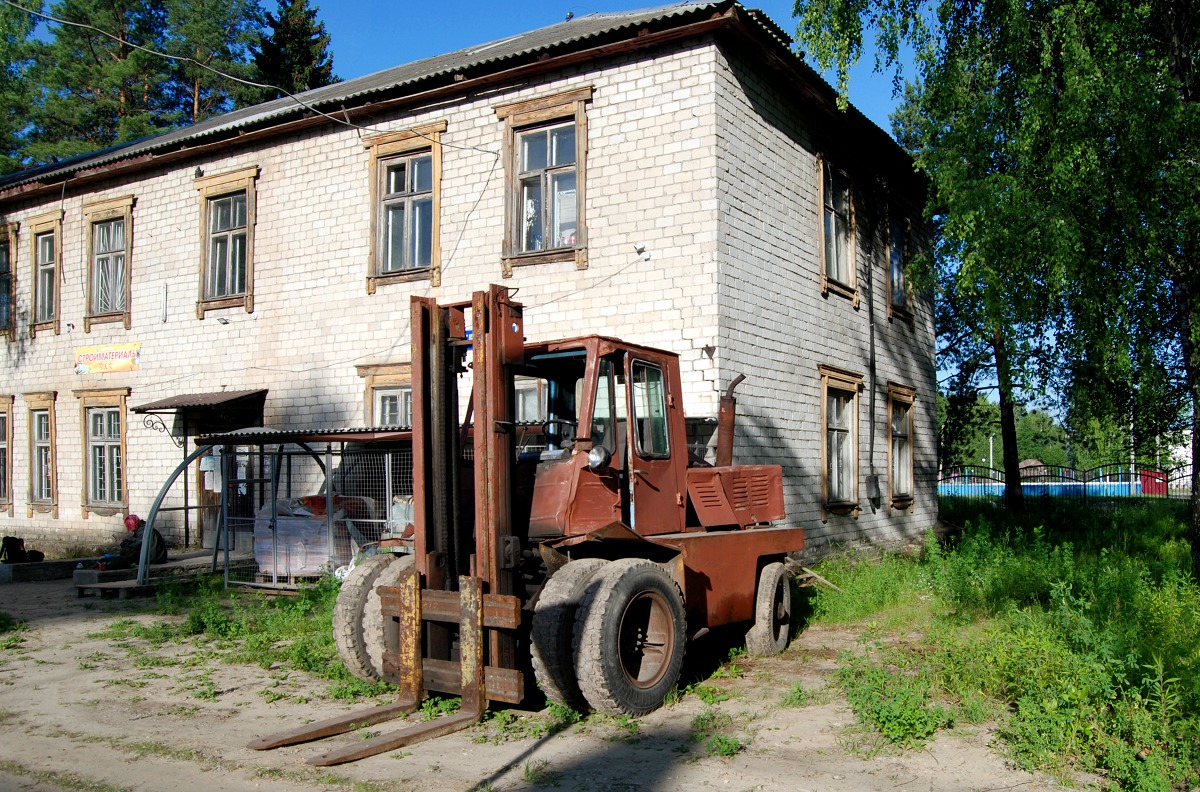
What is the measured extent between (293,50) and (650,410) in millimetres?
29241

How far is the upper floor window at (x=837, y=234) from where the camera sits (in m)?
14.2

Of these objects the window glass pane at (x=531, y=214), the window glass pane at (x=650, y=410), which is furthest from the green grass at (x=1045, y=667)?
the window glass pane at (x=531, y=214)

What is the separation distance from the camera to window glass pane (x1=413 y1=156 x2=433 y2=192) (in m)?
13.7

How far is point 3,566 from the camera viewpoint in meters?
14.5

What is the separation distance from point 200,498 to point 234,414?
1617mm

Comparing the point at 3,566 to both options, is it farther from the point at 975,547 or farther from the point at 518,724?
the point at 975,547

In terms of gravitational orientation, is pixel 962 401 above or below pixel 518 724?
above

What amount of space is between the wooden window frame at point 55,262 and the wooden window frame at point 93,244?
0.89 m

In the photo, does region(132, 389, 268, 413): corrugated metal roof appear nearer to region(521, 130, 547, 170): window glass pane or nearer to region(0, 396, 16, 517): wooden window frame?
region(521, 130, 547, 170): window glass pane

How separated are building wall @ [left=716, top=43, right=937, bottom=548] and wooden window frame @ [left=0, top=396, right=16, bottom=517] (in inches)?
580

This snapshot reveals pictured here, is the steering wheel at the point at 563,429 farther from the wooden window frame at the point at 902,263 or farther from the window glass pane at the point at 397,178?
the wooden window frame at the point at 902,263

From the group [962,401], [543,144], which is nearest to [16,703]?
[543,144]

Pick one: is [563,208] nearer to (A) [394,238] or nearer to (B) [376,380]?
(A) [394,238]

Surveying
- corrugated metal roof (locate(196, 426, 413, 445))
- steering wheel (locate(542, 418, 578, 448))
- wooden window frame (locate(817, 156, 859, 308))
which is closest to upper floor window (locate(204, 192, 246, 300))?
corrugated metal roof (locate(196, 426, 413, 445))
